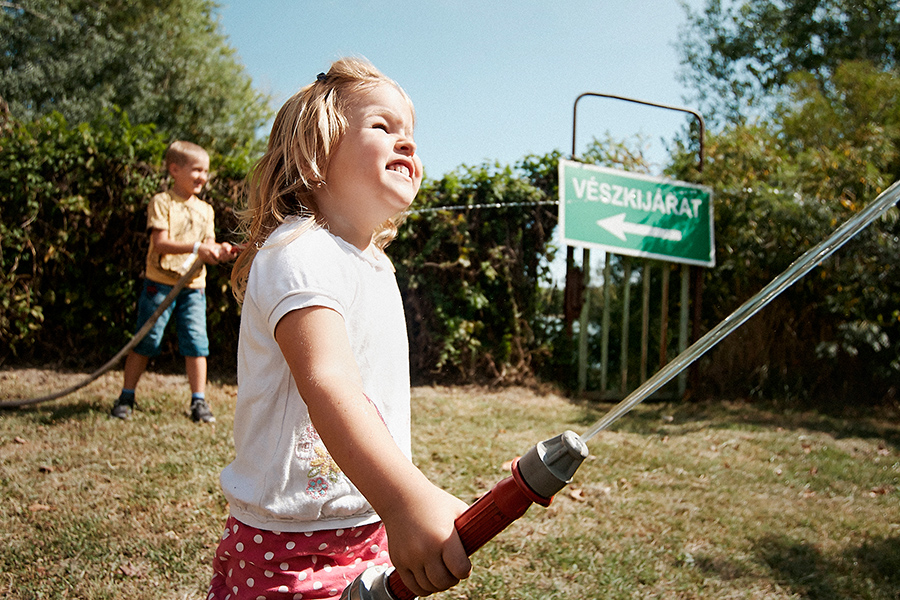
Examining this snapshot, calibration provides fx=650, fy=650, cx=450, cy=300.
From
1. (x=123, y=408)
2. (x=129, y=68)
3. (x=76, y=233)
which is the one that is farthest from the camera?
(x=129, y=68)

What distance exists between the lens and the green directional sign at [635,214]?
5797mm

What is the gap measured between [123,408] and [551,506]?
274cm

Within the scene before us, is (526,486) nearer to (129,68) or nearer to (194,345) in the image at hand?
(194,345)

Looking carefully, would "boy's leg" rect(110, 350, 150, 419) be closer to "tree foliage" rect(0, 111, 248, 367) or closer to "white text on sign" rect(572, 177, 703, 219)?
"tree foliage" rect(0, 111, 248, 367)

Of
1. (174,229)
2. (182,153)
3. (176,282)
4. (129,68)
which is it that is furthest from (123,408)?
(129,68)

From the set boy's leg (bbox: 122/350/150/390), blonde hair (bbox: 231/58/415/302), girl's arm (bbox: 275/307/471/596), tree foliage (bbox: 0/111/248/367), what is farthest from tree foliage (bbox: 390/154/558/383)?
girl's arm (bbox: 275/307/471/596)

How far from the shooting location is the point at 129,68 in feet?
59.8

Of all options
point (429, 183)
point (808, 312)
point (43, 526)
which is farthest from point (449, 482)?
point (808, 312)

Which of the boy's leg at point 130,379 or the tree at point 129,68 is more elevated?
the tree at point 129,68

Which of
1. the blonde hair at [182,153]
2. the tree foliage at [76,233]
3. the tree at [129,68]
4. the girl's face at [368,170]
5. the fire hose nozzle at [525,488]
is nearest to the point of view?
the fire hose nozzle at [525,488]

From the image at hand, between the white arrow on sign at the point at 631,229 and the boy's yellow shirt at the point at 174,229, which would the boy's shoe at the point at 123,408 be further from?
the white arrow on sign at the point at 631,229

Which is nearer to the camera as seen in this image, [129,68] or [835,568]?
[835,568]

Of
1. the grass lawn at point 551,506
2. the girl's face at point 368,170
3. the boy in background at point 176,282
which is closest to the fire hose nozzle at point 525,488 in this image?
the grass lawn at point 551,506

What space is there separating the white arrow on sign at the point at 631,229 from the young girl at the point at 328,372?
15.2 ft
